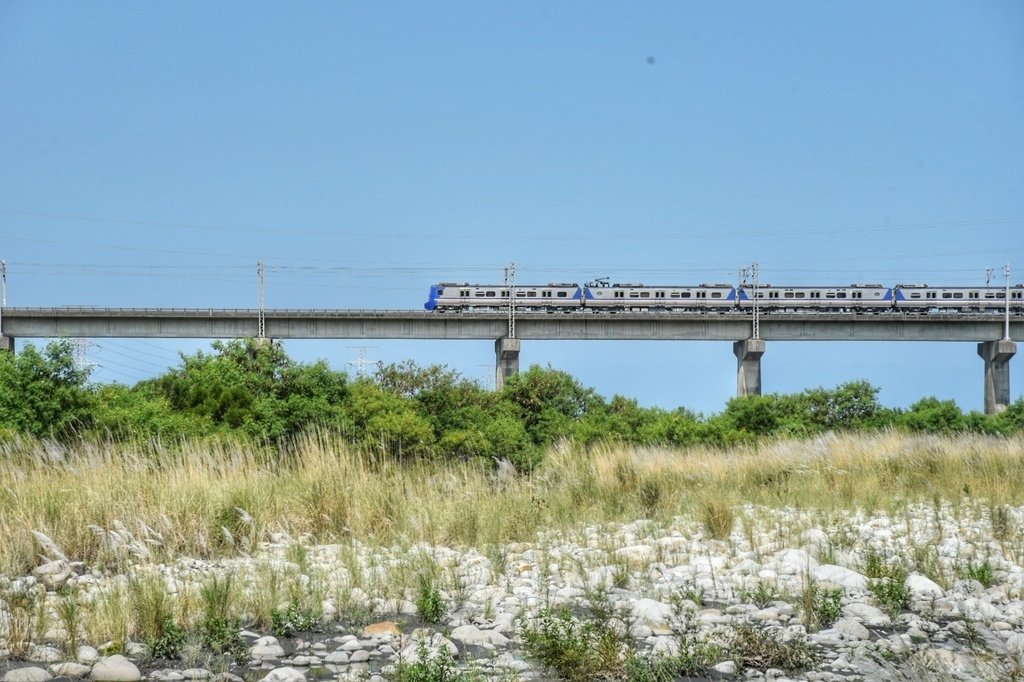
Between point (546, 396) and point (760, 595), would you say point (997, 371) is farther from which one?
point (760, 595)

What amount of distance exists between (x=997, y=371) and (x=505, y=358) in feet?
102

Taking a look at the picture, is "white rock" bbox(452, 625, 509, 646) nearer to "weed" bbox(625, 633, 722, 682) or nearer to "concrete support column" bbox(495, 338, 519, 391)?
"weed" bbox(625, 633, 722, 682)

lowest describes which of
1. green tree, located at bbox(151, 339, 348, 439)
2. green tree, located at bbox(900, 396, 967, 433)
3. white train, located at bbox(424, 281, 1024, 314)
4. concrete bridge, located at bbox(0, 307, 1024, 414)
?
green tree, located at bbox(900, 396, 967, 433)

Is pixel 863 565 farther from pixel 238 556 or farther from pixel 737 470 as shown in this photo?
pixel 737 470

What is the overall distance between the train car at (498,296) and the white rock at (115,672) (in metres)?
59.8

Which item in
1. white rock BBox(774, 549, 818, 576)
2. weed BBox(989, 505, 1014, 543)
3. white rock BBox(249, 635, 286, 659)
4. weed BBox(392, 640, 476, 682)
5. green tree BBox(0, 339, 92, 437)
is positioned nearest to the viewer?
weed BBox(392, 640, 476, 682)

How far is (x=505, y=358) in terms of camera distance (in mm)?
63500

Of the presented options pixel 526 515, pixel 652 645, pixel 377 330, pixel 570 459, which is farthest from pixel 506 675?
pixel 377 330

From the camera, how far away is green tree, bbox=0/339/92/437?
68.9 ft

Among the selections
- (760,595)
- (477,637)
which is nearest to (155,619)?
(477,637)

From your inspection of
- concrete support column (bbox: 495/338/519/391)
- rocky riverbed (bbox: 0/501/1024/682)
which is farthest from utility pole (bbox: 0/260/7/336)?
rocky riverbed (bbox: 0/501/1024/682)

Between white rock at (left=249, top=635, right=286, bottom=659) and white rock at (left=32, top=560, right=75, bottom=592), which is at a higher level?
white rock at (left=32, top=560, right=75, bottom=592)

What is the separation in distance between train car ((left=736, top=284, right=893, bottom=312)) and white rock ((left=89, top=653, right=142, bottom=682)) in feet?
209

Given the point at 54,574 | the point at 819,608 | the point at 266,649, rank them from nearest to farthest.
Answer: the point at 266,649 < the point at 819,608 < the point at 54,574
